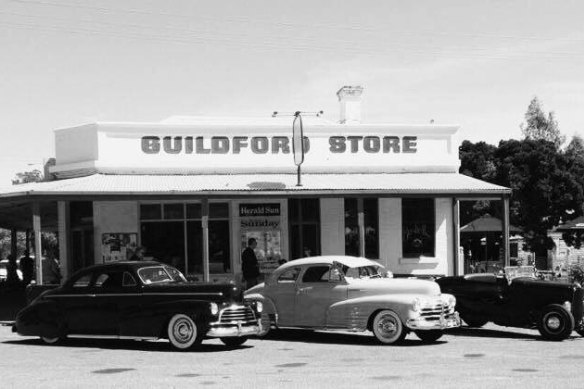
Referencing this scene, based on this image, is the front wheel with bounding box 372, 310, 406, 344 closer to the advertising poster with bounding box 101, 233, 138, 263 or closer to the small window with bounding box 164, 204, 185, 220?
the small window with bounding box 164, 204, 185, 220

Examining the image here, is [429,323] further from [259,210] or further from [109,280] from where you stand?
[259,210]

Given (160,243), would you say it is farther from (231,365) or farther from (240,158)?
(231,365)

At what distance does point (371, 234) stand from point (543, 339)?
430 inches

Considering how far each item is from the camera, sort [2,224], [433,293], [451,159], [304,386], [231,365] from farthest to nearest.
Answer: [2,224] < [451,159] < [433,293] < [231,365] < [304,386]

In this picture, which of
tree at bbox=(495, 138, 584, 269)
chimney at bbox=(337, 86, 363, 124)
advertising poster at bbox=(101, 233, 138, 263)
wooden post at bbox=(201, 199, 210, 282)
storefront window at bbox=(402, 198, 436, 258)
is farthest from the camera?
tree at bbox=(495, 138, 584, 269)

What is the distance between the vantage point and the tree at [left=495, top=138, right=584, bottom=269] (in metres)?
49.3

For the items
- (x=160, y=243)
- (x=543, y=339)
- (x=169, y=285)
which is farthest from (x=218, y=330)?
(x=160, y=243)

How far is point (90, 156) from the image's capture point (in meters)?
24.6

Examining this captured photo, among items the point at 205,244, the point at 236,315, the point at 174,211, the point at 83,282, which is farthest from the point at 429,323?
the point at 174,211

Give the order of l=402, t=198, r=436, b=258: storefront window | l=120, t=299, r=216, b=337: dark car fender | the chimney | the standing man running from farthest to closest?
the chimney → l=402, t=198, r=436, b=258: storefront window → the standing man → l=120, t=299, r=216, b=337: dark car fender

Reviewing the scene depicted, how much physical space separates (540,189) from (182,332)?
130 feet

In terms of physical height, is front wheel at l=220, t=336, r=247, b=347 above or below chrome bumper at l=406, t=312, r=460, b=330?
below

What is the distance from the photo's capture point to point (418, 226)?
25.9 m

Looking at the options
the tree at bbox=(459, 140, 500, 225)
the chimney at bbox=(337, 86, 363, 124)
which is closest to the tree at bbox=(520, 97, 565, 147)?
the tree at bbox=(459, 140, 500, 225)
